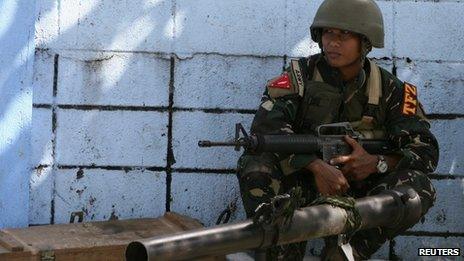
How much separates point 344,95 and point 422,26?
809 millimetres

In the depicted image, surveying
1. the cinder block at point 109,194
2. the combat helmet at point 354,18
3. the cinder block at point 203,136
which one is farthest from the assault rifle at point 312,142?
the cinder block at point 109,194

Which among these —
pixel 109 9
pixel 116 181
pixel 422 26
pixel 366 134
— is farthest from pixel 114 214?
pixel 422 26

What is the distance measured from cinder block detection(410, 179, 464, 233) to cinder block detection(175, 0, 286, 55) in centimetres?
129

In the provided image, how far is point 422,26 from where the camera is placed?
584cm

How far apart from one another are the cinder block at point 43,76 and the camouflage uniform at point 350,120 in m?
1.24

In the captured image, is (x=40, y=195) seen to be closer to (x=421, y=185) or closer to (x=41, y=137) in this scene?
(x=41, y=137)

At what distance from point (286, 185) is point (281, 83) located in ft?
1.84

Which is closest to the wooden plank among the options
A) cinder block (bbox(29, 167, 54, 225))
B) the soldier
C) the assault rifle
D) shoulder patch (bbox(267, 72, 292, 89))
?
cinder block (bbox(29, 167, 54, 225))

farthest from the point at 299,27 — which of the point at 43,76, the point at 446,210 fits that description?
the point at 43,76

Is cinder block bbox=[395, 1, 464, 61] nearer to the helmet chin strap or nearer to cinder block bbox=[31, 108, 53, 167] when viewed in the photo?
the helmet chin strap

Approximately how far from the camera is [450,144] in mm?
5875

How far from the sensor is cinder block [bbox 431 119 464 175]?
19.2ft

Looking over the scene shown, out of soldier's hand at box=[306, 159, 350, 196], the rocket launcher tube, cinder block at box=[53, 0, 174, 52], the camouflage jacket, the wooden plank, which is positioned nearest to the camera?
the rocket launcher tube

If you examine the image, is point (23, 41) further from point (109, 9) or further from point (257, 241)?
point (257, 241)
